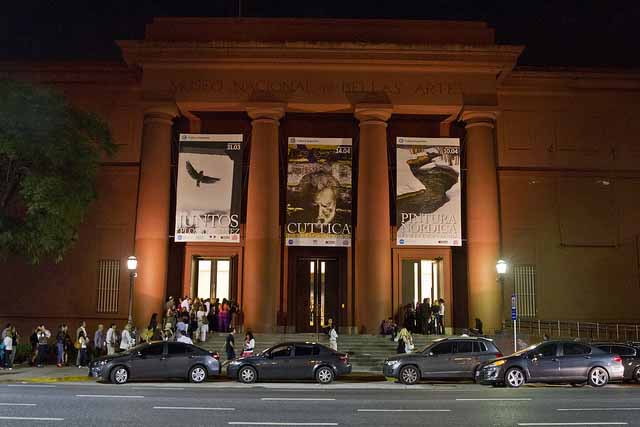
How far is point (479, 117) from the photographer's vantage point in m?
30.6

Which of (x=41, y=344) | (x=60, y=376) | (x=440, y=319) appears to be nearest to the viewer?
(x=60, y=376)

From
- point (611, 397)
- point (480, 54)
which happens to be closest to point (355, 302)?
point (480, 54)

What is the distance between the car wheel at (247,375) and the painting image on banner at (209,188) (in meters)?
9.24

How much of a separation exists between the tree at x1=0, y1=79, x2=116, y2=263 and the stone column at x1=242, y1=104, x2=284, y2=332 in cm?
722

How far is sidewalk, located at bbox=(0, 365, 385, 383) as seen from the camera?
21609 millimetres

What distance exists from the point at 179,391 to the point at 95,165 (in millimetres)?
12442

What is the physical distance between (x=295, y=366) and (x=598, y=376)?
29.0 feet

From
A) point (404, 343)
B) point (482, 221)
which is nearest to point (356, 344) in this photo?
point (404, 343)

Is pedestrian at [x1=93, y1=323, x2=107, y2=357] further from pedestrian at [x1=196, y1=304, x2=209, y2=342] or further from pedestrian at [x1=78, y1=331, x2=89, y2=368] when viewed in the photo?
pedestrian at [x1=196, y1=304, x2=209, y2=342]

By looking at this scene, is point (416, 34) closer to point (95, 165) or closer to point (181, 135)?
point (181, 135)

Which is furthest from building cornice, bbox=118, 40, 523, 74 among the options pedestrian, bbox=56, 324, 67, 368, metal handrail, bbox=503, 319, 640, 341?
pedestrian, bbox=56, 324, 67, 368

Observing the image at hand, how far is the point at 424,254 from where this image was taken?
3253 cm

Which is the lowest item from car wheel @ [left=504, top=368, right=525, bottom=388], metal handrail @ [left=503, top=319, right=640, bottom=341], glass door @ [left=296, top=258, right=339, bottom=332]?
car wheel @ [left=504, top=368, right=525, bottom=388]

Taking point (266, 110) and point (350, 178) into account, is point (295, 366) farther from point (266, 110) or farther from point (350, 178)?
point (266, 110)
